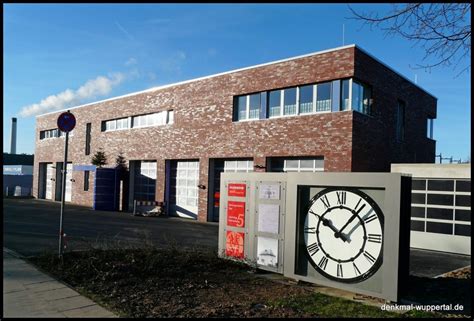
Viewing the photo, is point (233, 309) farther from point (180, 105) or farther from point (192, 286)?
point (180, 105)

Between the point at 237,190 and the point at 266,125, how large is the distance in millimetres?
10877

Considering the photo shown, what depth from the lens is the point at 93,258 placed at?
8.62 metres

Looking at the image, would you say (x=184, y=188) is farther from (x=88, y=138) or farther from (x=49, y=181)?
(x=49, y=181)

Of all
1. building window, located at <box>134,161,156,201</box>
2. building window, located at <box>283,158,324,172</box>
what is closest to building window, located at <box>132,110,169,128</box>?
building window, located at <box>134,161,156,201</box>

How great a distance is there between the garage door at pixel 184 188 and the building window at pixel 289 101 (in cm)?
690

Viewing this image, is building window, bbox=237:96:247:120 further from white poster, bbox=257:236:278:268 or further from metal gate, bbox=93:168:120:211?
white poster, bbox=257:236:278:268

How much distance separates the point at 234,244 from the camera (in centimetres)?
902

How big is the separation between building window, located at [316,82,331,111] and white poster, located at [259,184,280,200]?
10.1 metres

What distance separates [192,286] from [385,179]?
354 cm

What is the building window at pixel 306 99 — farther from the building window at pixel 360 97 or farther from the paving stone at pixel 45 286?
the paving stone at pixel 45 286

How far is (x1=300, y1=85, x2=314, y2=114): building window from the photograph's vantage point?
60.4 ft

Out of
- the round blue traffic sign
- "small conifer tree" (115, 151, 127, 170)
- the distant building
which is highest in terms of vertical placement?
the round blue traffic sign

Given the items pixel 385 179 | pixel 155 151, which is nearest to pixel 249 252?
pixel 385 179

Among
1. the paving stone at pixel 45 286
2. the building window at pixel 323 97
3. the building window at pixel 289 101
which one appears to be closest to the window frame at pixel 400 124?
the building window at pixel 323 97
